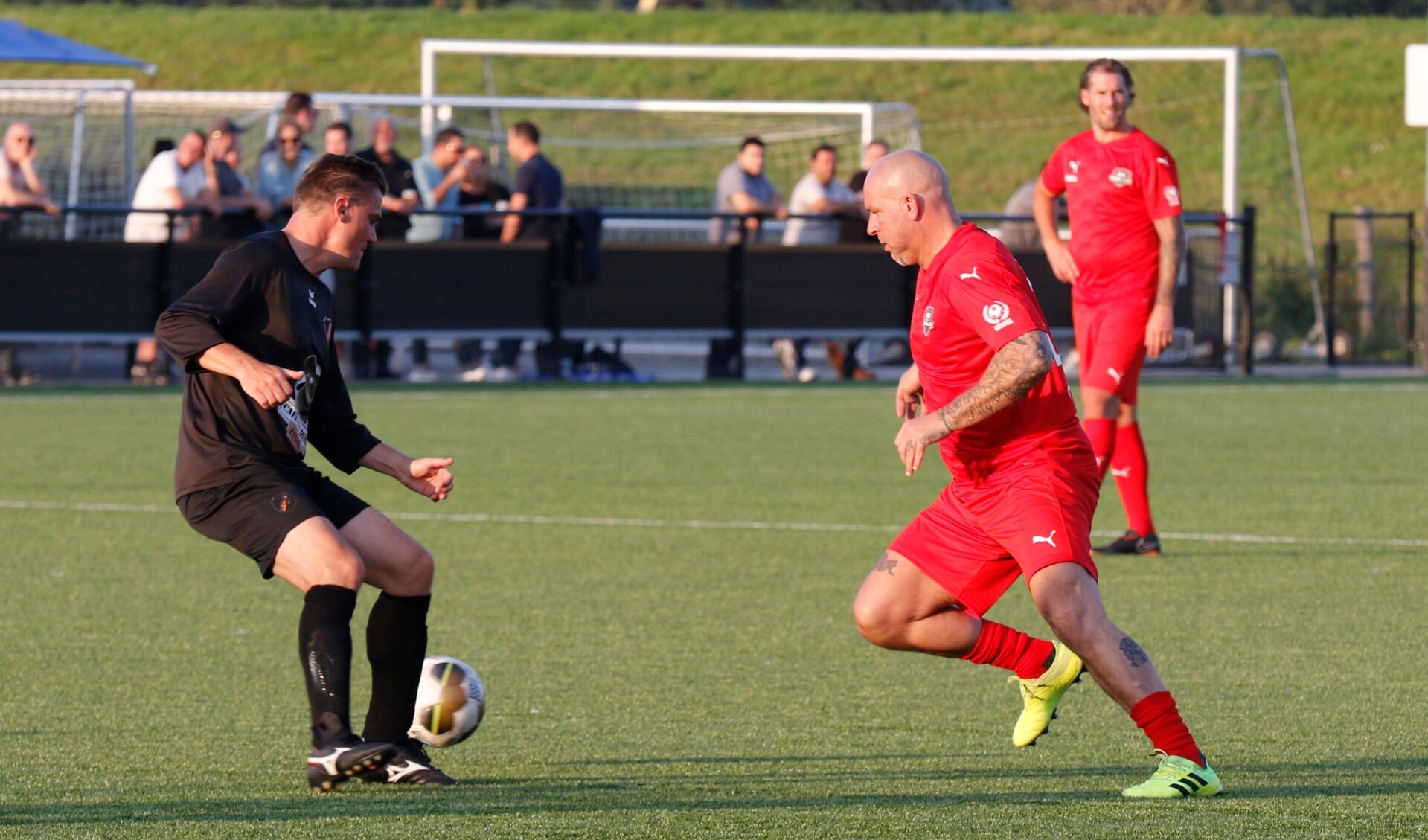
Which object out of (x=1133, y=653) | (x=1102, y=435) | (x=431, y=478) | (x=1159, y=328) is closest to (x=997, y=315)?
(x=1133, y=653)

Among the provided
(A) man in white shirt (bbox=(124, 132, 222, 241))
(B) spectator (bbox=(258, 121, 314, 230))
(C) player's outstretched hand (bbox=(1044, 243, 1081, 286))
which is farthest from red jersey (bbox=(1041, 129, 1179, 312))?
(A) man in white shirt (bbox=(124, 132, 222, 241))

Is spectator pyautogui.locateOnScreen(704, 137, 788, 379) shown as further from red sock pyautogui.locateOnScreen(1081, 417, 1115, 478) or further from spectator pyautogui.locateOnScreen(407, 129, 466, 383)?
red sock pyautogui.locateOnScreen(1081, 417, 1115, 478)

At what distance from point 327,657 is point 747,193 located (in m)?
14.8

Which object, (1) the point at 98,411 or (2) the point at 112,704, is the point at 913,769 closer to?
(2) the point at 112,704

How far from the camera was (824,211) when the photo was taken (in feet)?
63.3

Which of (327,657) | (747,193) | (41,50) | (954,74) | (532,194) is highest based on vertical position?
(954,74)

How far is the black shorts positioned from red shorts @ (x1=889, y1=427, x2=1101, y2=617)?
1.57 meters

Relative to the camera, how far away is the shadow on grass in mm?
4566

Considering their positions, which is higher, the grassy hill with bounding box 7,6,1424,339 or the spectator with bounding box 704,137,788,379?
the grassy hill with bounding box 7,6,1424,339

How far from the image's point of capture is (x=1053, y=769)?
5.08 meters

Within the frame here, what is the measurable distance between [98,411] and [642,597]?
345 inches

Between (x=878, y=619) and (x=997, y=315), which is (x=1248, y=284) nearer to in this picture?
(x=878, y=619)

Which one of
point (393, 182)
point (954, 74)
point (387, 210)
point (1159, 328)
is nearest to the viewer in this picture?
point (1159, 328)

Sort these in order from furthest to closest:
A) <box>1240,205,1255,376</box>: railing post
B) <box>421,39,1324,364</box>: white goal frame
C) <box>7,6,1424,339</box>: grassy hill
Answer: <box>7,6,1424,339</box>: grassy hill < <box>421,39,1324,364</box>: white goal frame < <box>1240,205,1255,376</box>: railing post
